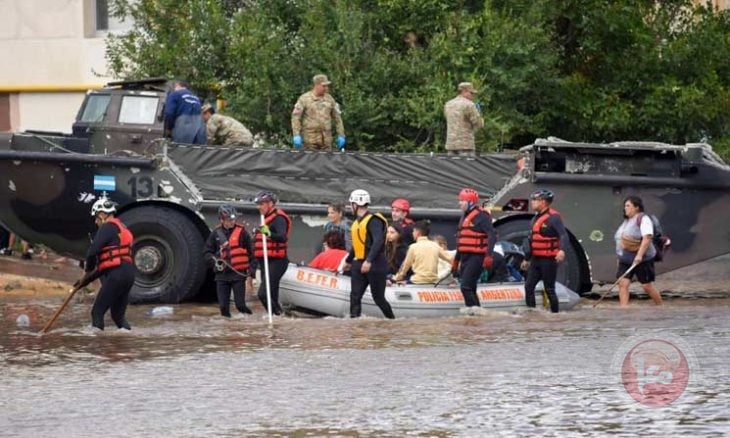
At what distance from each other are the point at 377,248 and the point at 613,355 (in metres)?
3.98

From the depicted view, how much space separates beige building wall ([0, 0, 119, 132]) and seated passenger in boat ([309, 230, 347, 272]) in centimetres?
1700

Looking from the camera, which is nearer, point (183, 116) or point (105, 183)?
point (105, 183)

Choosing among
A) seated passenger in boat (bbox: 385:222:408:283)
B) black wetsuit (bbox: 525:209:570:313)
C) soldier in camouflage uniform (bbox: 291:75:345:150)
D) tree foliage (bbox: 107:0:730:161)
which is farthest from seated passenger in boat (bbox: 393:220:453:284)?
tree foliage (bbox: 107:0:730:161)

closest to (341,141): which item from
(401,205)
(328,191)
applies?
(328,191)

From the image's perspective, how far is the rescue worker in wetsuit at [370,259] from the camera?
718 inches

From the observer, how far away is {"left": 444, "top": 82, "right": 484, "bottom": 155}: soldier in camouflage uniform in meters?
21.3

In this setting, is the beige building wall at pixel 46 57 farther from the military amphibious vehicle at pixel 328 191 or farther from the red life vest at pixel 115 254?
the red life vest at pixel 115 254

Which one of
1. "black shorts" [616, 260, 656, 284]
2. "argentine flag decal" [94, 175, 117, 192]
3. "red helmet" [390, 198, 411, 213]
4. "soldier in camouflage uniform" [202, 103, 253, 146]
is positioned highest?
"soldier in camouflage uniform" [202, 103, 253, 146]

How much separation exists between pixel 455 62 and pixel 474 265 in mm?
5355

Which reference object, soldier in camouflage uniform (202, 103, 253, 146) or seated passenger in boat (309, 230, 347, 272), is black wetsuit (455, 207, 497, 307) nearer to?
seated passenger in boat (309, 230, 347, 272)

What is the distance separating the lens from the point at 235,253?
61.9 feet

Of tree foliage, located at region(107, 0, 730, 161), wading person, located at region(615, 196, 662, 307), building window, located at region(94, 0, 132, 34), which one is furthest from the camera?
building window, located at region(94, 0, 132, 34)

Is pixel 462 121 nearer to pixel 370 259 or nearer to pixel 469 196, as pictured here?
pixel 469 196

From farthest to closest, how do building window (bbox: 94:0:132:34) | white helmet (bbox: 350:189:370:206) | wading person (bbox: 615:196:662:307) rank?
building window (bbox: 94:0:132:34)
wading person (bbox: 615:196:662:307)
white helmet (bbox: 350:189:370:206)
